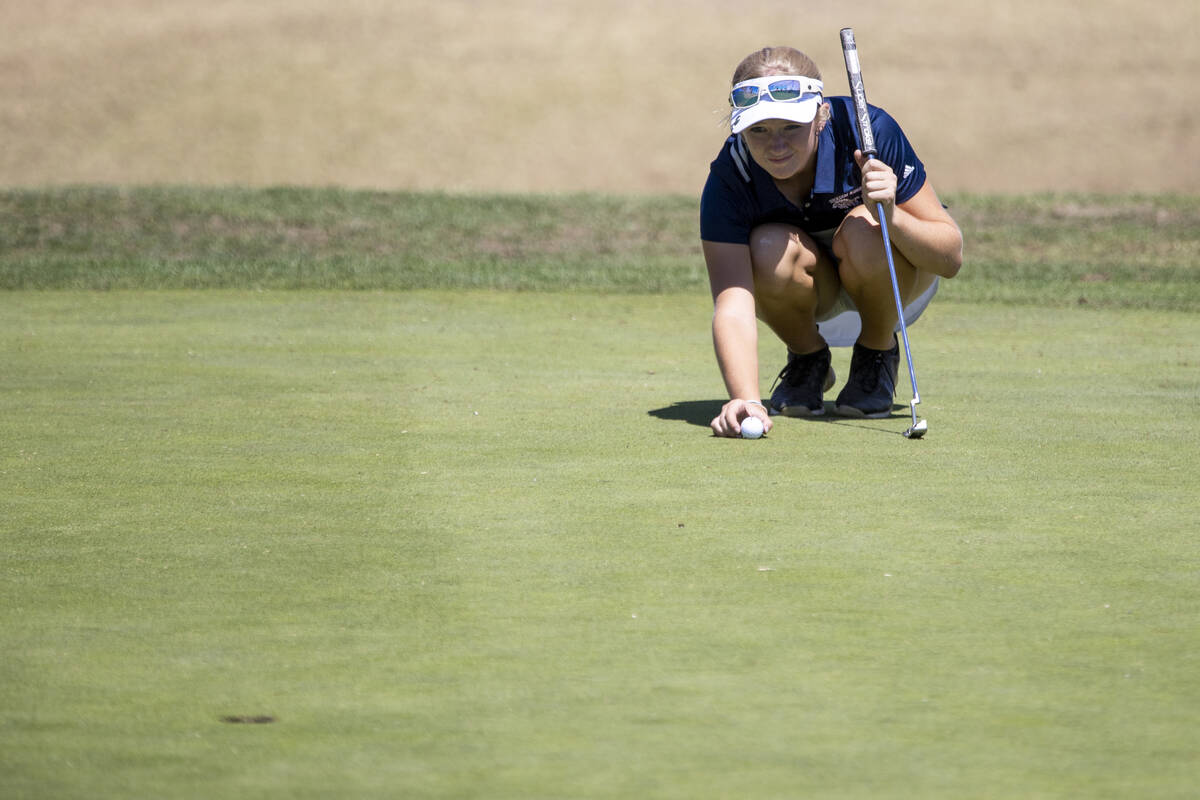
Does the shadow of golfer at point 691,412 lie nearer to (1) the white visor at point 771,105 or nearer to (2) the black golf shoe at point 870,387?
(2) the black golf shoe at point 870,387

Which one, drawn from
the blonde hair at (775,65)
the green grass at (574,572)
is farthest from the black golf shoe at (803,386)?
the blonde hair at (775,65)

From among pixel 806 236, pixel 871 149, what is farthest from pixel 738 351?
pixel 871 149

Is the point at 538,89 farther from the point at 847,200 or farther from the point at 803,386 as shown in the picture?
the point at 847,200

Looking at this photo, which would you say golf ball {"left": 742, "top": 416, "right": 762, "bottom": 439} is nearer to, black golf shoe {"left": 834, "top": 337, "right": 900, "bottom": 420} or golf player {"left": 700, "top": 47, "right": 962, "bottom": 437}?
golf player {"left": 700, "top": 47, "right": 962, "bottom": 437}

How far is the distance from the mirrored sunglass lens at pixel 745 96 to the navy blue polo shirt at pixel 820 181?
273mm

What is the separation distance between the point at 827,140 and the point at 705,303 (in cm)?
371

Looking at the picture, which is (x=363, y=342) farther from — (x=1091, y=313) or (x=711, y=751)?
(x=711, y=751)

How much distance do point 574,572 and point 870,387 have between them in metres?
2.28

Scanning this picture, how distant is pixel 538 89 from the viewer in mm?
21672

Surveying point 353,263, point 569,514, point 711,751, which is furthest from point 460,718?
point 353,263

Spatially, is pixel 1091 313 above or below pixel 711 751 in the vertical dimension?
below

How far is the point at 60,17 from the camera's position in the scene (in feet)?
73.4

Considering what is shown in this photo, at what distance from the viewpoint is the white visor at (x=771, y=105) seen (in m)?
4.55

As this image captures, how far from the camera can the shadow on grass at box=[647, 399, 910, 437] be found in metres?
4.91
